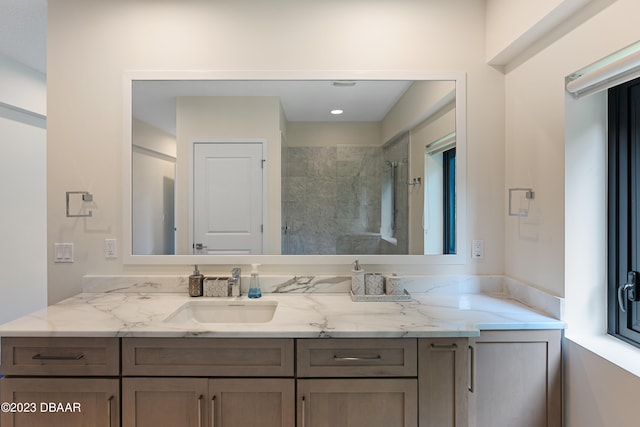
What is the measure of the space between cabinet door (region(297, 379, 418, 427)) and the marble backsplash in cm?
62

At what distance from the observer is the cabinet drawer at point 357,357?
4.45ft

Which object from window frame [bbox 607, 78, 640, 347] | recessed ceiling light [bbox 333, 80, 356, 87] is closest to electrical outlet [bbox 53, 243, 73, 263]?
recessed ceiling light [bbox 333, 80, 356, 87]

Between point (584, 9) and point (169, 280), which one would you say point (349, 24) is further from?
point (169, 280)

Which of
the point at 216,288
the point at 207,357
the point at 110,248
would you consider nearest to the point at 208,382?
the point at 207,357

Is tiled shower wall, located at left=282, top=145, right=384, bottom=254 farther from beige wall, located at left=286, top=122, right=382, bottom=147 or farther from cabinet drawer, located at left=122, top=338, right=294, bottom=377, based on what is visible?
cabinet drawer, located at left=122, top=338, right=294, bottom=377

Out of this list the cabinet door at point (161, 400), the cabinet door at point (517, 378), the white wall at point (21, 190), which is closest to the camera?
the cabinet door at point (161, 400)

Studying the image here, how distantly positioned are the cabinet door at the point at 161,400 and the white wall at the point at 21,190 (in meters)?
2.49

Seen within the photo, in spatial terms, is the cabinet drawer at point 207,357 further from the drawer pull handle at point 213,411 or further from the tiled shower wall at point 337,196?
the tiled shower wall at point 337,196

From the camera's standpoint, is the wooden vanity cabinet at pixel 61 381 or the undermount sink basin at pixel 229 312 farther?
the undermount sink basin at pixel 229 312

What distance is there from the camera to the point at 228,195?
1926mm

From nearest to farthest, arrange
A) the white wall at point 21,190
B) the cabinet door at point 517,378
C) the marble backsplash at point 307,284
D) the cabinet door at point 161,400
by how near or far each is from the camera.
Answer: the cabinet door at point 161,400, the cabinet door at point 517,378, the marble backsplash at point 307,284, the white wall at point 21,190

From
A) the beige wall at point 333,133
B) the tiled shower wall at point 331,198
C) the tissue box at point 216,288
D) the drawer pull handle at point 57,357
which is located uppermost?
the beige wall at point 333,133

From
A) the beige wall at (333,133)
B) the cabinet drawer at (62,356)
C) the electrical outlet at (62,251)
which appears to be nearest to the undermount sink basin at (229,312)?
the cabinet drawer at (62,356)

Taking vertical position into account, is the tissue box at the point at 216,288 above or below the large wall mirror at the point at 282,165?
below
